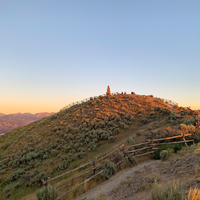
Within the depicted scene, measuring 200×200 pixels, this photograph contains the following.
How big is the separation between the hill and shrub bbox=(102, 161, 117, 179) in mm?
4974

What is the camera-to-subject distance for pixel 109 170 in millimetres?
8328

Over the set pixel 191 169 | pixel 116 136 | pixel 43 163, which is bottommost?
pixel 43 163

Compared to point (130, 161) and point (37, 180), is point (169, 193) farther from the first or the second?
point (37, 180)

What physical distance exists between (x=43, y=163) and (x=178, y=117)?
1886 cm

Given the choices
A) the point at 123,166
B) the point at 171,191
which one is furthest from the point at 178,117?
the point at 171,191

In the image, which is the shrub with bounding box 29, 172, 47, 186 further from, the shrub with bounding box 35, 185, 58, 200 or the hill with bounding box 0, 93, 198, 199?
the shrub with bounding box 35, 185, 58, 200

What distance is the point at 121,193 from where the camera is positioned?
559cm

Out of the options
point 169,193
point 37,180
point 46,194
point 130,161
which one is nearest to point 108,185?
point 130,161

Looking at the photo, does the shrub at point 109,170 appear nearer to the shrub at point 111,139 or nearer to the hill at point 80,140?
the hill at point 80,140

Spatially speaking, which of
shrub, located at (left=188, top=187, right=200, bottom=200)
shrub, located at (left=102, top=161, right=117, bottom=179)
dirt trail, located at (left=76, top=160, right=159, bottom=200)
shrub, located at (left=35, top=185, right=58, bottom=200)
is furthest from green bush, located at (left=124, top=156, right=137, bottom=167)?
shrub, located at (left=188, top=187, right=200, bottom=200)

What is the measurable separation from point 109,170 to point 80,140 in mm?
11221

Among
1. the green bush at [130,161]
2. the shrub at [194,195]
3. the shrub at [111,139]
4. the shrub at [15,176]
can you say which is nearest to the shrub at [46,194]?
the green bush at [130,161]

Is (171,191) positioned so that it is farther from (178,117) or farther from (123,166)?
(178,117)

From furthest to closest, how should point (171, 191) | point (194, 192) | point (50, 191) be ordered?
point (50, 191) → point (171, 191) → point (194, 192)
